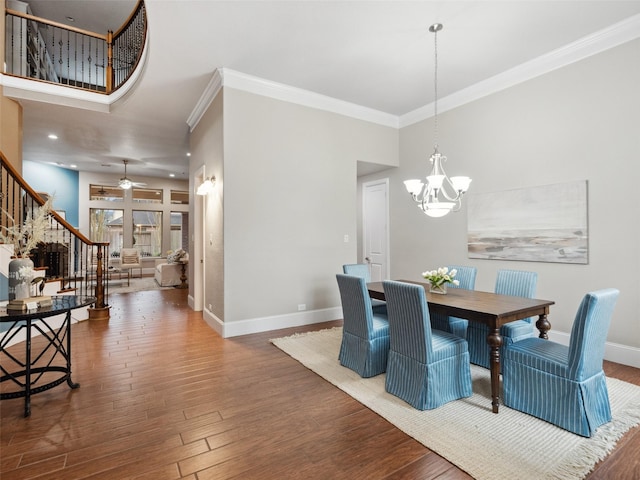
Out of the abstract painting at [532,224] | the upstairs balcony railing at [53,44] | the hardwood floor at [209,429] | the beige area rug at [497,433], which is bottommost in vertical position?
the hardwood floor at [209,429]

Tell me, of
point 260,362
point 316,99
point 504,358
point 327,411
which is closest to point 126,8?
point 316,99

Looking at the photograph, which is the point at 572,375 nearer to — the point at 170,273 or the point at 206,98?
the point at 206,98

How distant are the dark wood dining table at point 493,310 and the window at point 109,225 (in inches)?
429

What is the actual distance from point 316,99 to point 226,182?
191 cm

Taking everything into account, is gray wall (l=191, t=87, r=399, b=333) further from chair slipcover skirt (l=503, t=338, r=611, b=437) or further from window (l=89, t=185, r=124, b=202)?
window (l=89, t=185, r=124, b=202)

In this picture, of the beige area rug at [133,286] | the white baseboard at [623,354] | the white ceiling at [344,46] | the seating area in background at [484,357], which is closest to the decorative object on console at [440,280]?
the seating area in background at [484,357]

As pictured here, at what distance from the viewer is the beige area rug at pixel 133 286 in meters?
8.11

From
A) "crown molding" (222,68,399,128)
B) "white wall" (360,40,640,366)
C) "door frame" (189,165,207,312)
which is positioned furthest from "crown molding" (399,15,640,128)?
"door frame" (189,165,207,312)

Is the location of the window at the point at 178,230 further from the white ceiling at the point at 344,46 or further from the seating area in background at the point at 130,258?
the white ceiling at the point at 344,46

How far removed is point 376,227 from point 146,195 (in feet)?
29.0

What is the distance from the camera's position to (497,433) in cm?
210

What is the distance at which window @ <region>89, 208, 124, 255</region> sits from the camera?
10327 millimetres

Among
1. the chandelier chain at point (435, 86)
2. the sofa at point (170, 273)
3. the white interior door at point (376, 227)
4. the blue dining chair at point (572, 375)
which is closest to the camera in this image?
the blue dining chair at point (572, 375)

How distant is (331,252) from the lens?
5.02 m
